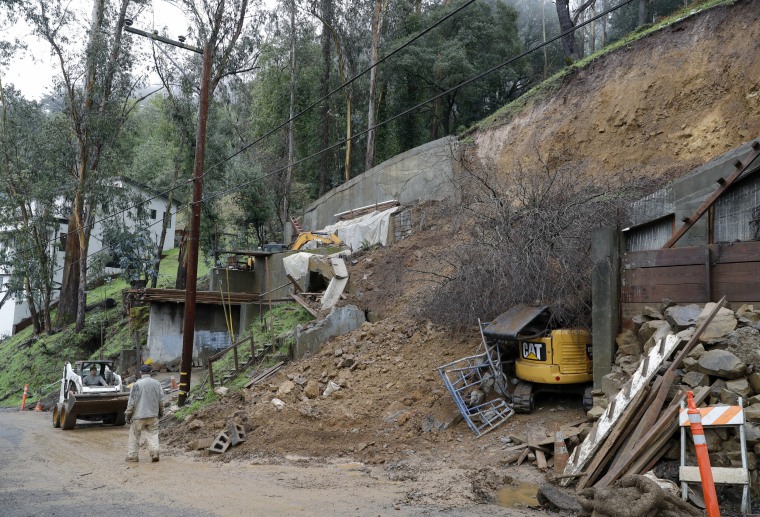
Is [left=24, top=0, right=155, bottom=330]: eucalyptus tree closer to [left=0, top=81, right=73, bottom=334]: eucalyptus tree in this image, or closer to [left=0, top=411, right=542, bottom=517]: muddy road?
[left=0, top=81, right=73, bottom=334]: eucalyptus tree

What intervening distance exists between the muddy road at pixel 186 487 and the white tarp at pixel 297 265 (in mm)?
10613

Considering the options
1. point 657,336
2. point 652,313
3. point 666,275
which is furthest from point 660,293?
point 657,336

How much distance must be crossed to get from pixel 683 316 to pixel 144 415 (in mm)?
8501

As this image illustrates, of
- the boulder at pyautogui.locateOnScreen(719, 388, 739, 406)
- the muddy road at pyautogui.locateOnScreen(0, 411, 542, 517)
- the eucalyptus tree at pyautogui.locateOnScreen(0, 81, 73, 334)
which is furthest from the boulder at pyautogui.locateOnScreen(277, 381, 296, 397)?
the eucalyptus tree at pyautogui.locateOnScreen(0, 81, 73, 334)

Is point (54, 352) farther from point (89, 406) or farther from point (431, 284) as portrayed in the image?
point (431, 284)

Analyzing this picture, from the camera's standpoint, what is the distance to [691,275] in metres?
9.23

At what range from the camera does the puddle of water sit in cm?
711

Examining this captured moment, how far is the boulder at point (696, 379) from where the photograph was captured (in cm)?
726

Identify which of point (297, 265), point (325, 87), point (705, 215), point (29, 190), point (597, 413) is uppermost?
point (325, 87)

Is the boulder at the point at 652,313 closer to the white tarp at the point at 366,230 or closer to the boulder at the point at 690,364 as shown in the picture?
the boulder at the point at 690,364

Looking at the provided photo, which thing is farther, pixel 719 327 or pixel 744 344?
pixel 719 327

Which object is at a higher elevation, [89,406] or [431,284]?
[431,284]

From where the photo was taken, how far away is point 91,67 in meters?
29.6

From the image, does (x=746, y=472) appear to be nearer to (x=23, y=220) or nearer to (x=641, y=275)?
(x=641, y=275)
